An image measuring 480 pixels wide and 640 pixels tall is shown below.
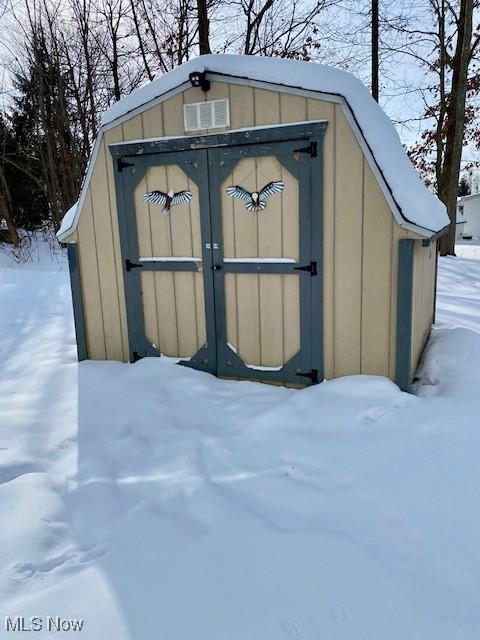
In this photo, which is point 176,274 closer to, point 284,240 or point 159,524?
point 284,240

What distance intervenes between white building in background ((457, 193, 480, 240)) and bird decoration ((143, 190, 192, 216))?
3003cm

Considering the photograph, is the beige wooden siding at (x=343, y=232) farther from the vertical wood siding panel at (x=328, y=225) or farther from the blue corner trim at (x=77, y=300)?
the blue corner trim at (x=77, y=300)

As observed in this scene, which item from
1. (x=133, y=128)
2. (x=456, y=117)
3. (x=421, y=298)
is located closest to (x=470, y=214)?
(x=456, y=117)

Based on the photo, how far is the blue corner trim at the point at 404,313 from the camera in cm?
297

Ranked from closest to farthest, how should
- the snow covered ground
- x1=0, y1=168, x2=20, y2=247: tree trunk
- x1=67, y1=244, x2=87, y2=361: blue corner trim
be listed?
1. the snow covered ground
2. x1=67, y1=244, x2=87, y2=361: blue corner trim
3. x1=0, y1=168, x2=20, y2=247: tree trunk

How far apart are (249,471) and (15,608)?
1.17m

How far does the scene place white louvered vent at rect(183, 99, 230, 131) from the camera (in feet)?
10.7

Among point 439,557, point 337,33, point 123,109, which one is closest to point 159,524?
point 439,557

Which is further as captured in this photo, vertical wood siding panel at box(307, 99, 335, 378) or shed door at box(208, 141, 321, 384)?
shed door at box(208, 141, 321, 384)

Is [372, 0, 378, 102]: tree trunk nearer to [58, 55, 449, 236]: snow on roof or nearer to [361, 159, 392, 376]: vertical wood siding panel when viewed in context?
[58, 55, 449, 236]: snow on roof

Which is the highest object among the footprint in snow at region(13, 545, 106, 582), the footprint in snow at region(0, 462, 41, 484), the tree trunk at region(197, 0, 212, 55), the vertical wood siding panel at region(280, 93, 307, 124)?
the tree trunk at region(197, 0, 212, 55)

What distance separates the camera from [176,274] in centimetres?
370

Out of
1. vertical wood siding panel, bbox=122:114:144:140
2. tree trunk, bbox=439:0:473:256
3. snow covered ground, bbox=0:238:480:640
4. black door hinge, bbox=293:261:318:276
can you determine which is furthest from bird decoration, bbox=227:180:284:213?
tree trunk, bbox=439:0:473:256

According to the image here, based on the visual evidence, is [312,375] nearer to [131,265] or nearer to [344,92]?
[131,265]
